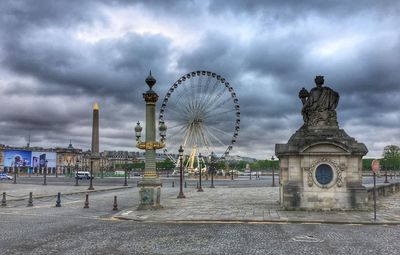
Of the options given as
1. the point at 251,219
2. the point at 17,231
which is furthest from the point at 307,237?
the point at 17,231

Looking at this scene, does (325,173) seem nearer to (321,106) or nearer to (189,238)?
(321,106)

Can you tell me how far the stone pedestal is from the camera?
2177cm

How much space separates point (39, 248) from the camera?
12391mm

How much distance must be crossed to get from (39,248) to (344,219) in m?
12.3

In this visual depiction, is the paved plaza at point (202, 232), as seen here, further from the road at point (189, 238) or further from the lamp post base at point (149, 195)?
the lamp post base at point (149, 195)

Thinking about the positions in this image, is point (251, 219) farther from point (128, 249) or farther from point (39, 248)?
point (39, 248)

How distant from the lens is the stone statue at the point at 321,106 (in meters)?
22.9

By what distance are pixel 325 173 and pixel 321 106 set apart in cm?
359

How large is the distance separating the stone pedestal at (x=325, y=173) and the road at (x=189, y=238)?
4.77 metres

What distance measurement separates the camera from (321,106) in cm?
2306

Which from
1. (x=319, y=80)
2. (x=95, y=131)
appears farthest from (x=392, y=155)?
(x=319, y=80)

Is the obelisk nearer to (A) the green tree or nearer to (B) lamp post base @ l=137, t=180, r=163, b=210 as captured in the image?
(B) lamp post base @ l=137, t=180, r=163, b=210

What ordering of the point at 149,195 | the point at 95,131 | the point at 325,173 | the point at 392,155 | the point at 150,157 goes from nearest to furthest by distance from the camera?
the point at 325,173 < the point at 149,195 < the point at 150,157 < the point at 95,131 < the point at 392,155

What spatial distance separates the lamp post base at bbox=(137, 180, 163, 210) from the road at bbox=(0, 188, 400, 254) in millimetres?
5143
